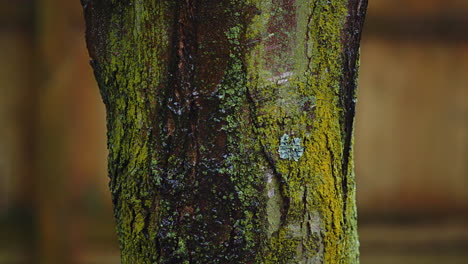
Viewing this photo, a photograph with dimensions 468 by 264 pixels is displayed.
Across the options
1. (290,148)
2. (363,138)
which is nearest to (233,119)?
(290,148)

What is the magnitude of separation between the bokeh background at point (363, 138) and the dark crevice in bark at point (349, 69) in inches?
95.9

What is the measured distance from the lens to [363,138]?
133 inches

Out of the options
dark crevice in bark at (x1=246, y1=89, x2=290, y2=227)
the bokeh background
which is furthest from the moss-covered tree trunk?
the bokeh background

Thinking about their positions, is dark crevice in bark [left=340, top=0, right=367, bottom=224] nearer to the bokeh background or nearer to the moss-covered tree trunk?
the moss-covered tree trunk

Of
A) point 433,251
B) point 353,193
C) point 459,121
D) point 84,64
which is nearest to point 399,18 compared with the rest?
point 459,121

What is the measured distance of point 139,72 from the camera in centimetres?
86

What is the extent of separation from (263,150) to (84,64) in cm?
259

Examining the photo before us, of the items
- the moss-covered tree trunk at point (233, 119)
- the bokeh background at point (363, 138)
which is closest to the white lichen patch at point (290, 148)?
→ the moss-covered tree trunk at point (233, 119)

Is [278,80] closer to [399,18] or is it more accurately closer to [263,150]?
[263,150]

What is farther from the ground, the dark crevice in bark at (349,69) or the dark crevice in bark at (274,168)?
the dark crevice in bark at (349,69)

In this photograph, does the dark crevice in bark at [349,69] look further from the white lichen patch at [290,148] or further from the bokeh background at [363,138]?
the bokeh background at [363,138]

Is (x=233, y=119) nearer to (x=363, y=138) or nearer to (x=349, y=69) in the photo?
(x=349, y=69)

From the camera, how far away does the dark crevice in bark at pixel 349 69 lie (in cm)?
87

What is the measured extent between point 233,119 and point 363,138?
2610mm
